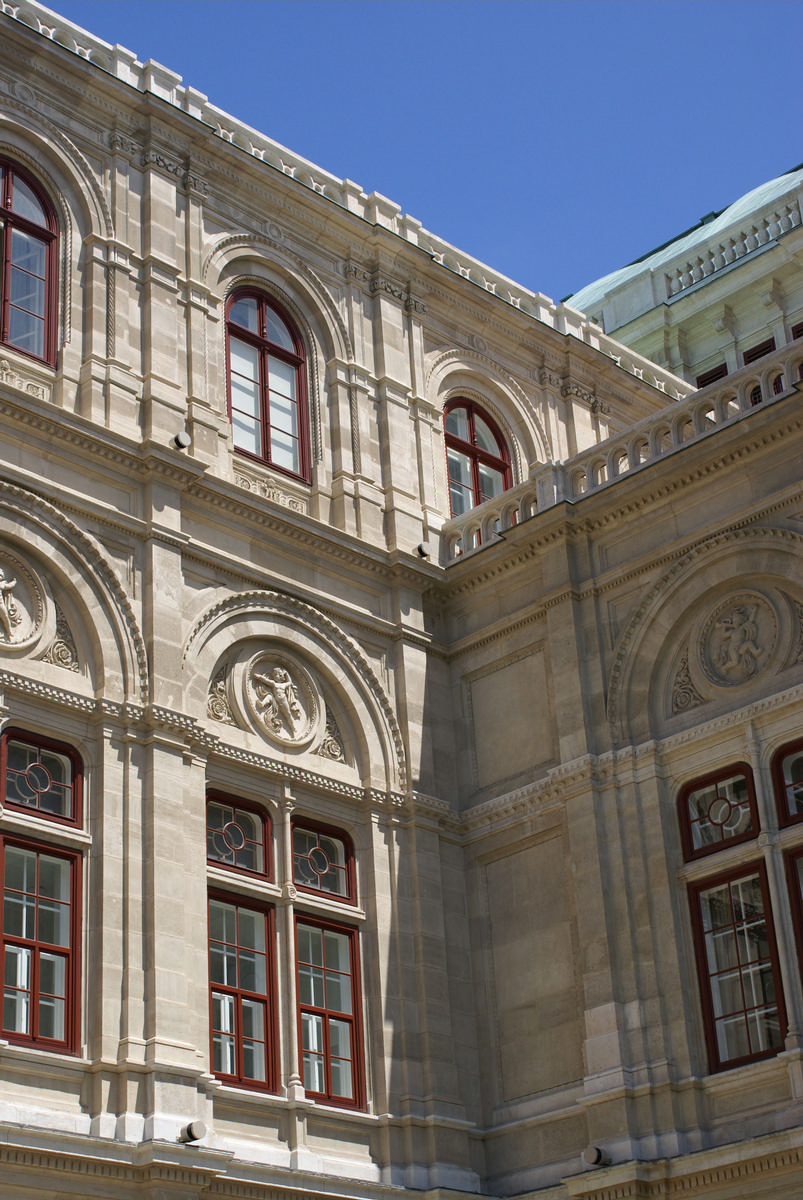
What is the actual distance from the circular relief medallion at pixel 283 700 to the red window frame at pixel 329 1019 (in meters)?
2.15

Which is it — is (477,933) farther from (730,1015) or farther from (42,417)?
(42,417)

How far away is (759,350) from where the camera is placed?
98.3ft

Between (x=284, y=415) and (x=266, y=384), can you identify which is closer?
(x=266, y=384)

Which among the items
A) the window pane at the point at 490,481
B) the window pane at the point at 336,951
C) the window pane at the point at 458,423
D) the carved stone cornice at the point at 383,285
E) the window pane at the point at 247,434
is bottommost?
the window pane at the point at 336,951

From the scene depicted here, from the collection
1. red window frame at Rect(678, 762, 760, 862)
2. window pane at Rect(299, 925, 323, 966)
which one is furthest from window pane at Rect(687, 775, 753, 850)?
window pane at Rect(299, 925, 323, 966)

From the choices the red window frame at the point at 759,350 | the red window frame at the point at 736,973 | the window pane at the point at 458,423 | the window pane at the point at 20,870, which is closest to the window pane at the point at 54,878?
the window pane at the point at 20,870

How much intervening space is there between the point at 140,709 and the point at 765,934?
6.90m

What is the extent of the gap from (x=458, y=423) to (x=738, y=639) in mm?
7077

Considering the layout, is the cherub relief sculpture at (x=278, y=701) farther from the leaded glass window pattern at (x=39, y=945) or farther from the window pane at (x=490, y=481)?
the window pane at (x=490, y=481)

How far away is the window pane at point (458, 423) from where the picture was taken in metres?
25.3

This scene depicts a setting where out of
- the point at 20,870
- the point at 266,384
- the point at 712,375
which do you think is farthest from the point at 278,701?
the point at 712,375

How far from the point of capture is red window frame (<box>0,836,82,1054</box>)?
16625mm

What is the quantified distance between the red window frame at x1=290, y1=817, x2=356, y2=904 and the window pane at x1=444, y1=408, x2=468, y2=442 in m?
7.04

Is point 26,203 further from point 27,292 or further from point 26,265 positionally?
point 27,292
